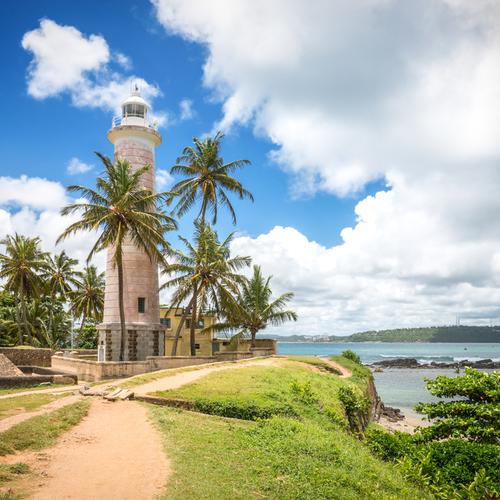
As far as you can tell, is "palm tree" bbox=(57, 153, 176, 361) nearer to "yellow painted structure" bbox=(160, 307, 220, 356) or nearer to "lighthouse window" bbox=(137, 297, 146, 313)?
"lighthouse window" bbox=(137, 297, 146, 313)

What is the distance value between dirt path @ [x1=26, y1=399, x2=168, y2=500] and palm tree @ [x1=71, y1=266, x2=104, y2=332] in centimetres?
3809

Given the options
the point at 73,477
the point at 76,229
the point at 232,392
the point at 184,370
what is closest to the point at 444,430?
the point at 232,392

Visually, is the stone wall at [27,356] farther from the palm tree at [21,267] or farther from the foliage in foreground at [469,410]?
Result: the foliage in foreground at [469,410]

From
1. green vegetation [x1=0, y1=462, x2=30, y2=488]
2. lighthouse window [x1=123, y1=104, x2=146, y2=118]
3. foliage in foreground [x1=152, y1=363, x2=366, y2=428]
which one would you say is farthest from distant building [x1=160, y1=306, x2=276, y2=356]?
green vegetation [x1=0, y1=462, x2=30, y2=488]

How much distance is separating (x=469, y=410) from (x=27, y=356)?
25482 millimetres

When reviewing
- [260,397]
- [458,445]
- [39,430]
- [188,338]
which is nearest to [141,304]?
[188,338]

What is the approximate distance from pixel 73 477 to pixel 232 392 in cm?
854

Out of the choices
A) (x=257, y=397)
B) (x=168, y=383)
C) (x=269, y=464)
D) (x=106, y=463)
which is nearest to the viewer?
(x=106, y=463)

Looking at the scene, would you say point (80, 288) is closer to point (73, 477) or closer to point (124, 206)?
point (124, 206)

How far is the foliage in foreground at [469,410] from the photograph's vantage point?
41.1ft

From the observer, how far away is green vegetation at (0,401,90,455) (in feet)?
31.0

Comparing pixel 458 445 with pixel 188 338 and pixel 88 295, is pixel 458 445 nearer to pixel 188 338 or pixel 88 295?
pixel 188 338

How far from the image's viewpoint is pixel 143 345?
96.9ft

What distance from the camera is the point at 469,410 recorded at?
13.1m
